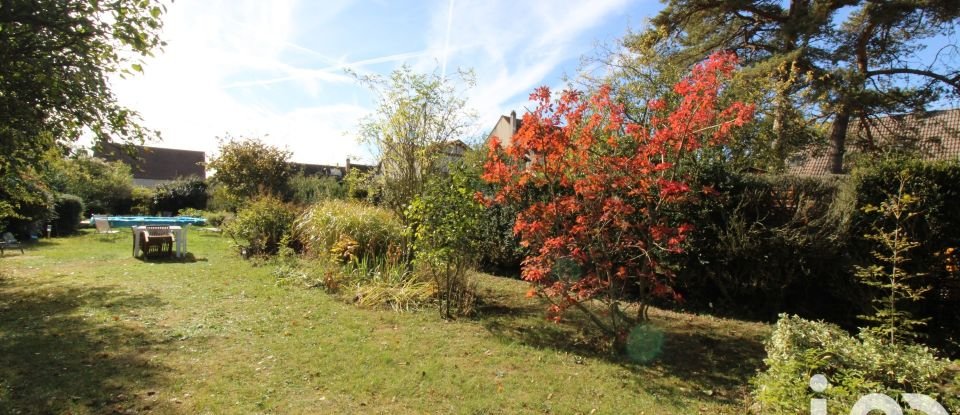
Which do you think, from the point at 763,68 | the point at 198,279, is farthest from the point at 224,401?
the point at 763,68

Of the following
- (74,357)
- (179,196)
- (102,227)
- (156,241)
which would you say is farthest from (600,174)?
A: (179,196)

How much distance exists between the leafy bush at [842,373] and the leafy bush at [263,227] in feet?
35.3

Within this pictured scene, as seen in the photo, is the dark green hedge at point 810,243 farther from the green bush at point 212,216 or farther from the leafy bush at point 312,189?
the green bush at point 212,216

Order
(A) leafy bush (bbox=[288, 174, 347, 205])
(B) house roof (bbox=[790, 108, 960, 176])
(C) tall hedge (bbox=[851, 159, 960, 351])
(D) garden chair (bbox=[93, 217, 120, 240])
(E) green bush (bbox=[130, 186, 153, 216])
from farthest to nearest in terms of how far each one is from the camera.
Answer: (E) green bush (bbox=[130, 186, 153, 216]) → (A) leafy bush (bbox=[288, 174, 347, 205]) → (D) garden chair (bbox=[93, 217, 120, 240]) → (B) house roof (bbox=[790, 108, 960, 176]) → (C) tall hedge (bbox=[851, 159, 960, 351])

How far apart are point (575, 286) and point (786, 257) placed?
3226mm

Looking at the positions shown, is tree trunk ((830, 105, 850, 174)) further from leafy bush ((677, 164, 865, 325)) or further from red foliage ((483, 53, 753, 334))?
red foliage ((483, 53, 753, 334))

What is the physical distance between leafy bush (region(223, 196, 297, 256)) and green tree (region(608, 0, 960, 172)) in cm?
948

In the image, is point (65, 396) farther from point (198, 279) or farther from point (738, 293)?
point (738, 293)

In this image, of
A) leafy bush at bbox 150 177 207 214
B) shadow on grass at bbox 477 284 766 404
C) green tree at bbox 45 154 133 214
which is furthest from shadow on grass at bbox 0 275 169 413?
leafy bush at bbox 150 177 207 214

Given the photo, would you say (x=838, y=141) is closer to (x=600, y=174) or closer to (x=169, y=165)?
(x=600, y=174)

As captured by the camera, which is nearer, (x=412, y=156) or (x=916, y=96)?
(x=412, y=156)

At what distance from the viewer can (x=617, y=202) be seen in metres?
5.01

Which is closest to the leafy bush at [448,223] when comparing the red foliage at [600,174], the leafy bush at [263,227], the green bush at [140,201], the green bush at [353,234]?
the red foliage at [600,174]

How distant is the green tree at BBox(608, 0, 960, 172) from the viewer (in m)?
9.95
